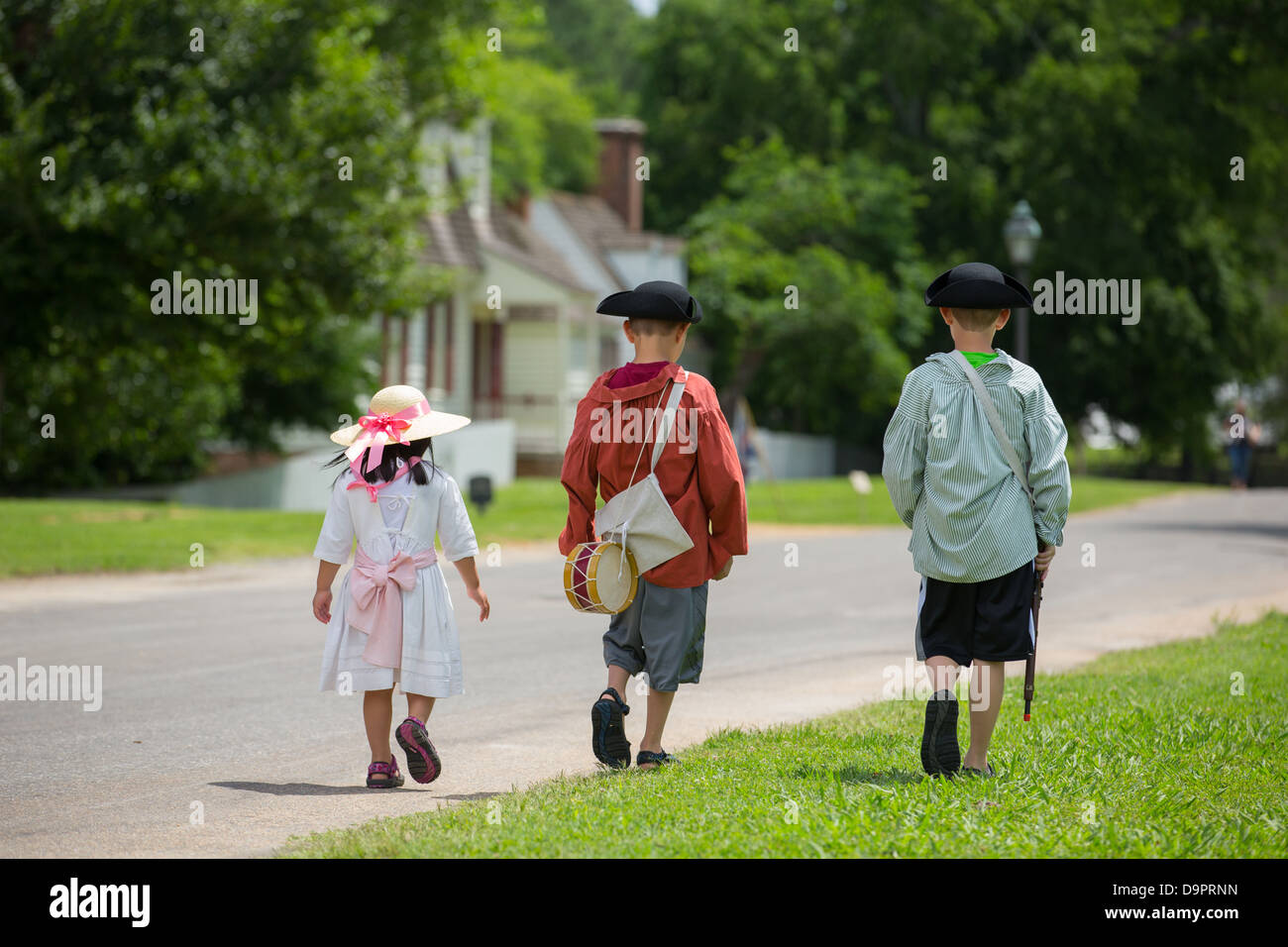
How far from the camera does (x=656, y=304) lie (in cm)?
648

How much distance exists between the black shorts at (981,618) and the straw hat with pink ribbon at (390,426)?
7.01ft

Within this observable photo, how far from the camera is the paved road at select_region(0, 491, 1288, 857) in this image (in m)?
6.25

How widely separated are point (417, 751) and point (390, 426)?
138 cm

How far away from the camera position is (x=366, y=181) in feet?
69.8

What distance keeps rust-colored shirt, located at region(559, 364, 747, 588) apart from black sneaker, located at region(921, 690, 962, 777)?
3.36 ft

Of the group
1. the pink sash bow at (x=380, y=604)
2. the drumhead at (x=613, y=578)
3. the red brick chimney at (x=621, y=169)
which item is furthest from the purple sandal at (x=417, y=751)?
the red brick chimney at (x=621, y=169)

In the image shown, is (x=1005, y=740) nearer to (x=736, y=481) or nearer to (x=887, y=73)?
(x=736, y=481)

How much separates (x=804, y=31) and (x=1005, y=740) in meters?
42.2

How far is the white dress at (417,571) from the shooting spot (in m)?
6.53

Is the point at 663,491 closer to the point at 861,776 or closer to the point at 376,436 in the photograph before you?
the point at 376,436

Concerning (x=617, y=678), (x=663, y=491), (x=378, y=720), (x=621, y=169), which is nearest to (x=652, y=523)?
(x=663, y=491)

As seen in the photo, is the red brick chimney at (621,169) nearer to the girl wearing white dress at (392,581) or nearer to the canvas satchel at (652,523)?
the girl wearing white dress at (392,581)

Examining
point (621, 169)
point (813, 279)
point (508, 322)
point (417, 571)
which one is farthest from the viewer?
point (621, 169)

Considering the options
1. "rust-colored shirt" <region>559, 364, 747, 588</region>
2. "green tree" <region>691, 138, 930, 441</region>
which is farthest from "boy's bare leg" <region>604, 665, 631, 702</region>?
"green tree" <region>691, 138, 930, 441</region>
